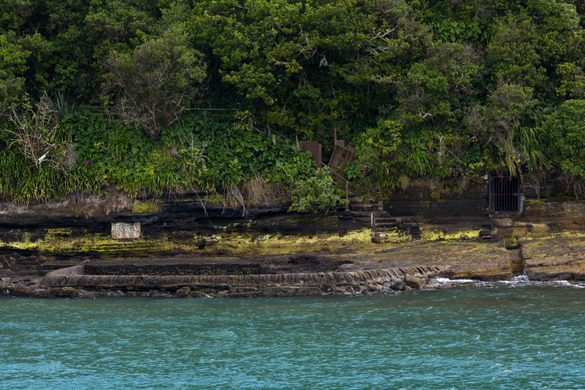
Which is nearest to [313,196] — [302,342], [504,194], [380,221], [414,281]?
[380,221]

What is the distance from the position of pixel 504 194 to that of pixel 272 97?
8.01 metres

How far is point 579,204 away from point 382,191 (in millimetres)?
6096

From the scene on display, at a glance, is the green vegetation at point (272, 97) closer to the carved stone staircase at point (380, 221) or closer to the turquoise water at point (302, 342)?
the carved stone staircase at point (380, 221)

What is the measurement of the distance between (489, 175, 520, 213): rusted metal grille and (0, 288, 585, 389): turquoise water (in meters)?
5.75

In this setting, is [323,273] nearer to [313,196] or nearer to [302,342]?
[313,196]

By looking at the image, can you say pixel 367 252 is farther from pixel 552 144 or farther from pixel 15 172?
pixel 15 172

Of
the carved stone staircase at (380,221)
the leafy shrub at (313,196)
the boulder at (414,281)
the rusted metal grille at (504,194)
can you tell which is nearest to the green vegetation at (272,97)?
the leafy shrub at (313,196)

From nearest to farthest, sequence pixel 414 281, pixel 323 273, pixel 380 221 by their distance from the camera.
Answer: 1. pixel 414 281
2. pixel 323 273
3. pixel 380 221

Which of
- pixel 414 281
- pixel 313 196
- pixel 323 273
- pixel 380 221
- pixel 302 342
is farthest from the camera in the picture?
pixel 380 221

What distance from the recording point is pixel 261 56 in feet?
108

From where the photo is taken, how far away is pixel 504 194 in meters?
33.2

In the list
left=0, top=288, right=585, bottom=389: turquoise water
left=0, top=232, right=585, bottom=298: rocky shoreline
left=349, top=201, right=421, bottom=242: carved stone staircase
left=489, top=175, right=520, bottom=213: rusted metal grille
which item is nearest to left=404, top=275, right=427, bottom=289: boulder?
left=0, top=232, right=585, bottom=298: rocky shoreline

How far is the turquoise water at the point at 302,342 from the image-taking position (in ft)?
65.9

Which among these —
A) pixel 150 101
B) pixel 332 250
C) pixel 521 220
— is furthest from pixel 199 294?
pixel 521 220
